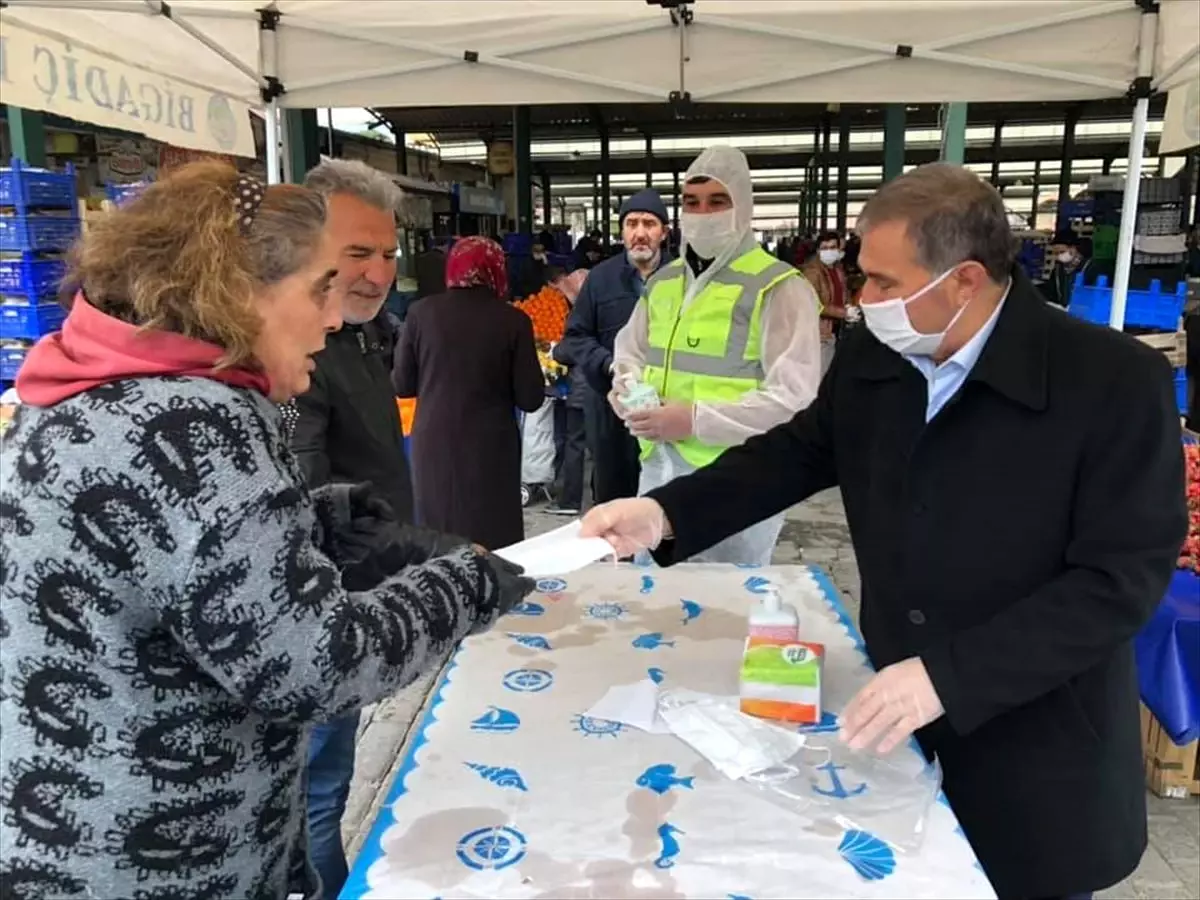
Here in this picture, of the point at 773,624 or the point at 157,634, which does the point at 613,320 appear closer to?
the point at 773,624

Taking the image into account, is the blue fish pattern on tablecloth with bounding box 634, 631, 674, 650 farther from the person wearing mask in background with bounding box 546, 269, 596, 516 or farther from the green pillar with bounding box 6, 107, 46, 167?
the green pillar with bounding box 6, 107, 46, 167

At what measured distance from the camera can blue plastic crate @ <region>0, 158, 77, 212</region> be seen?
21.0ft

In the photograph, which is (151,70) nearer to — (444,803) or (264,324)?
(264,324)

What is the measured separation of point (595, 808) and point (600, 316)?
3432mm

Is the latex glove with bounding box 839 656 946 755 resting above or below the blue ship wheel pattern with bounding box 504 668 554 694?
above

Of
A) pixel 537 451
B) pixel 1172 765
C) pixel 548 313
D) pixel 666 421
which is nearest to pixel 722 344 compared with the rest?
pixel 666 421

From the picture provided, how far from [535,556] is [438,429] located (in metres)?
2.22

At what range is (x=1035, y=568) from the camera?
4.68 feet

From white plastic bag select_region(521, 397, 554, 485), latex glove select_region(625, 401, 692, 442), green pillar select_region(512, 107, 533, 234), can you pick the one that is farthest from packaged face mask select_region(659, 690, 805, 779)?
green pillar select_region(512, 107, 533, 234)

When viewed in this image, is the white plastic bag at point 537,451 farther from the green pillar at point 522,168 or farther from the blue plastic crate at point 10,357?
the green pillar at point 522,168

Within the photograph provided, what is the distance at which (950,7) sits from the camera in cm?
346

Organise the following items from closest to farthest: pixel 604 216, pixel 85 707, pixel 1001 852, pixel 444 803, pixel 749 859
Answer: pixel 85 707 < pixel 749 859 < pixel 444 803 < pixel 1001 852 < pixel 604 216

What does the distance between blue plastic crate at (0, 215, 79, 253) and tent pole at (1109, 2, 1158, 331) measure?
602cm

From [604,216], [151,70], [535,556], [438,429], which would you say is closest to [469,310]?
[438,429]
